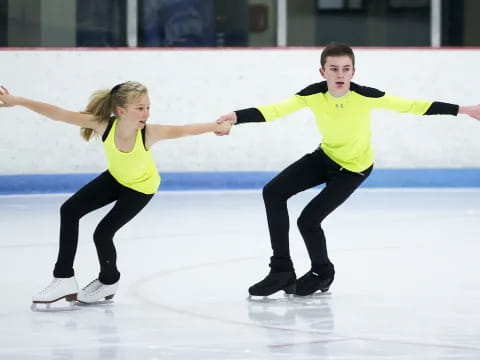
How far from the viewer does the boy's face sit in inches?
242

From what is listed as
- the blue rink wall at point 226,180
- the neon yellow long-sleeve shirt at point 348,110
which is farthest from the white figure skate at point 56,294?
the blue rink wall at point 226,180

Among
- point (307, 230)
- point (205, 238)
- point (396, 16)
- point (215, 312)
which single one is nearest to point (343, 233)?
point (205, 238)

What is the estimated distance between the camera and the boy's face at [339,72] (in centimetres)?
614

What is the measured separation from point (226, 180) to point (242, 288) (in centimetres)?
A: 527

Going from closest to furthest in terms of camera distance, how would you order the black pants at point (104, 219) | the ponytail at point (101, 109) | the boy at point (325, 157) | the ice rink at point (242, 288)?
the ice rink at point (242, 288) < the black pants at point (104, 219) < the ponytail at point (101, 109) < the boy at point (325, 157)

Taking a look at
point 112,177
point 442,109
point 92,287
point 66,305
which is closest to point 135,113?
point 112,177

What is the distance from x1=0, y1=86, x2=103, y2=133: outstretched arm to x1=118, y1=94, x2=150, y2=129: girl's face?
0.15 meters

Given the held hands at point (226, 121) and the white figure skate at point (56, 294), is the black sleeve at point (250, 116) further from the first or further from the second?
the white figure skate at point (56, 294)

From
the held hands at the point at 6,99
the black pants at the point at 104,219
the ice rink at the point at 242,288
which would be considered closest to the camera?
the ice rink at the point at 242,288

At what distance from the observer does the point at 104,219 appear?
602 centimetres

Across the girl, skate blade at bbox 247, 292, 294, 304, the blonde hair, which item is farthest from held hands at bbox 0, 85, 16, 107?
skate blade at bbox 247, 292, 294, 304

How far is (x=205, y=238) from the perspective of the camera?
833 cm

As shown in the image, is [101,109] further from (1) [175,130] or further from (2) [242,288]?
(2) [242,288]

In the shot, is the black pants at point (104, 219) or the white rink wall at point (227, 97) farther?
the white rink wall at point (227, 97)
